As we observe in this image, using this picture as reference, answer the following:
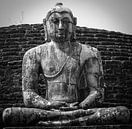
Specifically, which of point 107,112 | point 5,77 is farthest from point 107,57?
point 107,112

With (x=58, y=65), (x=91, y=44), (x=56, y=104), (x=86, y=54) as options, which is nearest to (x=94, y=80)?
(x=86, y=54)

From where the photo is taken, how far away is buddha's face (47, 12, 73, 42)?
6.90 m

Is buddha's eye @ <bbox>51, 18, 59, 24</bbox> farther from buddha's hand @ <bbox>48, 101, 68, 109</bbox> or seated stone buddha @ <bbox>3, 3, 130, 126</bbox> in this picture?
Answer: buddha's hand @ <bbox>48, 101, 68, 109</bbox>

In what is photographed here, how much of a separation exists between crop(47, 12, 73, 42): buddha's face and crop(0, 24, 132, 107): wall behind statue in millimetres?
3385

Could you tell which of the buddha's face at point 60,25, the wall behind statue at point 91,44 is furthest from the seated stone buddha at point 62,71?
the wall behind statue at point 91,44

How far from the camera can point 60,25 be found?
270 inches

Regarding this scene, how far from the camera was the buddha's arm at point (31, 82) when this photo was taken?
6593 millimetres

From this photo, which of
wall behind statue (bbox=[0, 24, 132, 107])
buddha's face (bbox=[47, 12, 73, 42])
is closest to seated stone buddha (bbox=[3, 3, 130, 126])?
buddha's face (bbox=[47, 12, 73, 42])

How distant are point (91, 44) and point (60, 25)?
5864 mm

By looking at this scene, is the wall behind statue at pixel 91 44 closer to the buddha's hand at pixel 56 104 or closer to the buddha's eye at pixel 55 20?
the buddha's eye at pixel 55 20

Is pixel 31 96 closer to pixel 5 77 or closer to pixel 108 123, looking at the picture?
pixel 108 123

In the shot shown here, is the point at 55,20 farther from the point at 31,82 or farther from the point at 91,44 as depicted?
the point at 91,44

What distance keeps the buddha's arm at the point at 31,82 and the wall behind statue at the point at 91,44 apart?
3.14 meters

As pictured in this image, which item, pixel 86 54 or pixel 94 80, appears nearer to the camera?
pixel 94 80
